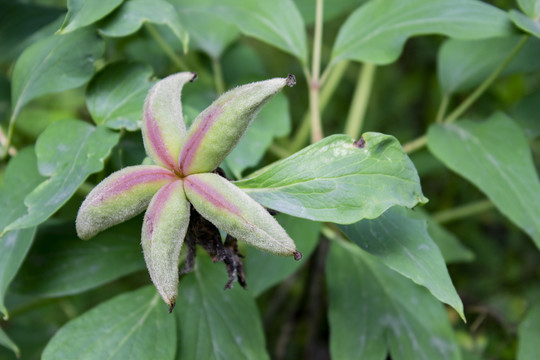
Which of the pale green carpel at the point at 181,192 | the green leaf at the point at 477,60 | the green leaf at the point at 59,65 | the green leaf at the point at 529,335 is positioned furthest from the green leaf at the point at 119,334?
the green leaf at the point at 477,60

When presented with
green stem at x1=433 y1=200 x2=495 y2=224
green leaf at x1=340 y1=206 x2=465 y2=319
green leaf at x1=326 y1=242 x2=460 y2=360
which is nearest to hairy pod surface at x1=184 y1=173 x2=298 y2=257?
green leaf at x1=340 y1=206 x2=465 y2=319

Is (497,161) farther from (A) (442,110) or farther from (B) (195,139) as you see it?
(B) (195,139)

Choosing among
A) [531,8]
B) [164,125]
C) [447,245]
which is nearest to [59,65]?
[164,125]

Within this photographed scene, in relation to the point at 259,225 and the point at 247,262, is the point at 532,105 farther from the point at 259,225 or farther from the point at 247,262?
the point at 259,225

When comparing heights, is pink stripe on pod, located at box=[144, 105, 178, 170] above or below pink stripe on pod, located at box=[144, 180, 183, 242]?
above

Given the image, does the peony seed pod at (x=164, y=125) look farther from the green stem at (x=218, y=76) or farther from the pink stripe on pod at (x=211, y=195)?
the green stem at (x=218, y=76)

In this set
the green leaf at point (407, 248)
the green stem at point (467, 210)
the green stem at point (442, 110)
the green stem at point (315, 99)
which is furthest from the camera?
the green stem at point (467, 210)

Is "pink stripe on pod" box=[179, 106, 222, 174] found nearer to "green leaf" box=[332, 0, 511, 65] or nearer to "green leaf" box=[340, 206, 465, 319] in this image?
"green leaf" box=[340, 206, 465, 319]
